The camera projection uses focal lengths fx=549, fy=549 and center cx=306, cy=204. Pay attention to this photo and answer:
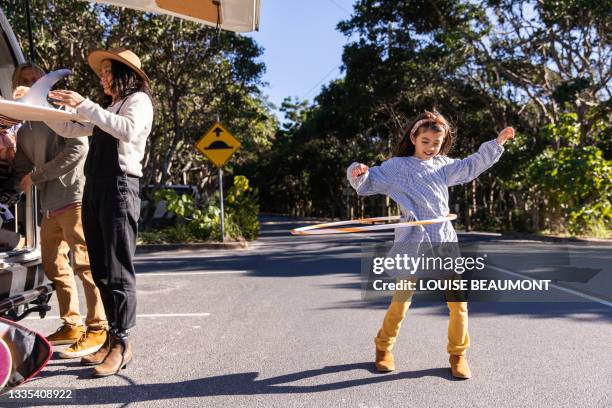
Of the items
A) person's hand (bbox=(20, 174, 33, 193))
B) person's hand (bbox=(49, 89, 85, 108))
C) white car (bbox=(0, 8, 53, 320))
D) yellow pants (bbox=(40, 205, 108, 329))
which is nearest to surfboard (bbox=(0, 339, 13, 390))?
white car (bbox=(0, 8, 53, 320))

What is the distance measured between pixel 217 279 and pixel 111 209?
Answer: 4.60 meters

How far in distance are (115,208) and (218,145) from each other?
1083cm

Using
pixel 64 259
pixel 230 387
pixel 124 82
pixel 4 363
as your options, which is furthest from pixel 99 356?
pixel 124 82

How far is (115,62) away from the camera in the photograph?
3.73 meters

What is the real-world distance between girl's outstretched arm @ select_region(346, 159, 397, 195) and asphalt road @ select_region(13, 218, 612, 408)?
1.19 meters

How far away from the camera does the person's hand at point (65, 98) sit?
111 inches

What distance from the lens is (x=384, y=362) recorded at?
3594 millimetres

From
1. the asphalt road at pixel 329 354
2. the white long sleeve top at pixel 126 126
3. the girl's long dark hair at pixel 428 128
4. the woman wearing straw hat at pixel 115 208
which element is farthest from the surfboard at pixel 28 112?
the girl's long dark hair at pixel 428 128

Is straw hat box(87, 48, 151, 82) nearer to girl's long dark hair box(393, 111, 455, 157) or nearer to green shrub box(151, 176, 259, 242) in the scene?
girl's long dark hair box(393, 111, 455, 157)

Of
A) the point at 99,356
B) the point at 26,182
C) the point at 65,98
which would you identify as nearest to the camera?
the point at 65,98

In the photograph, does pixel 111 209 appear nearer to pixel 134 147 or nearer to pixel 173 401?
pixel 134 147

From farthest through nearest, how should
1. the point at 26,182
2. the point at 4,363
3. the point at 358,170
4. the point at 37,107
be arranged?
the point at 26,182 → the point at 358,170 → the point at 37,107 → the point at 4,363

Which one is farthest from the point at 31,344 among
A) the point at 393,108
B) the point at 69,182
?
the point at 393,108

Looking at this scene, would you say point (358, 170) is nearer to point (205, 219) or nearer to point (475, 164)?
point (475, 164)
